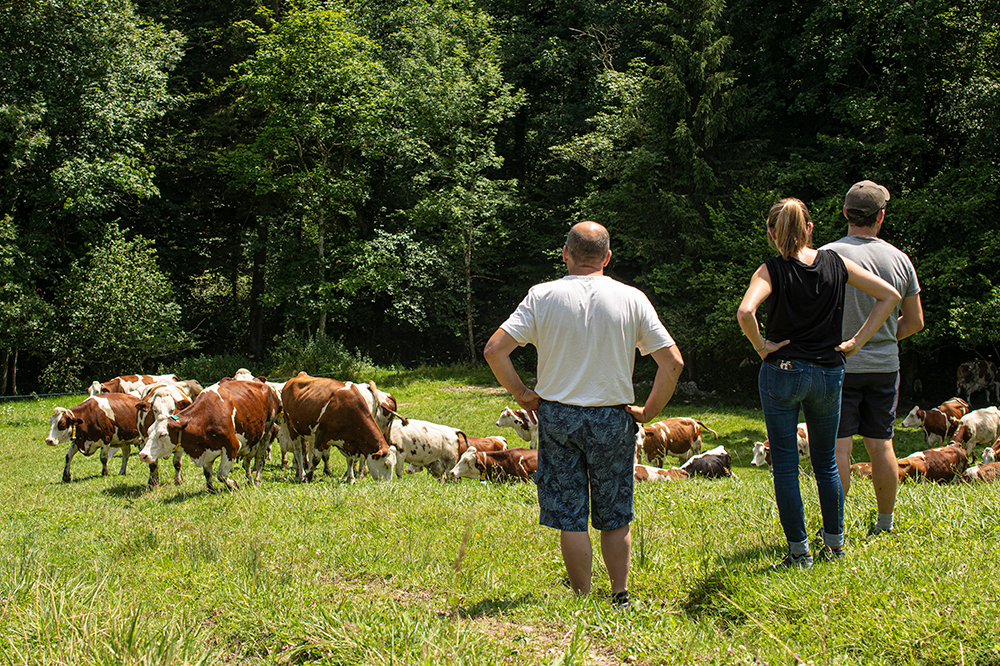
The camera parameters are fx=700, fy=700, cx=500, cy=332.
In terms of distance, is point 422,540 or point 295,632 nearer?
point 295,632

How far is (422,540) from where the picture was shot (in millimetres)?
5172

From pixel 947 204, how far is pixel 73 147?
1058 inches

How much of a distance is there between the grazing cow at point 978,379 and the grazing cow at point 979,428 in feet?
23.5

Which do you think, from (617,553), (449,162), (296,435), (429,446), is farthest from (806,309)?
(449,162)

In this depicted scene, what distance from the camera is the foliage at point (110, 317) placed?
78.0 feet

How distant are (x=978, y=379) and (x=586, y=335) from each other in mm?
19412

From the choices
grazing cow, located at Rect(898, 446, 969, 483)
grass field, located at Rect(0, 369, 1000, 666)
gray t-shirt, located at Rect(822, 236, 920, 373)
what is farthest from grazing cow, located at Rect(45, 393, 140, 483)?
grazing cow, located at Rect(898, 446, 969, 483)

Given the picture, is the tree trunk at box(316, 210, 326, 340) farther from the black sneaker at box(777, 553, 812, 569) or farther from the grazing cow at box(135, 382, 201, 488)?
the black sneaker at box(777, 553, 812, 569)

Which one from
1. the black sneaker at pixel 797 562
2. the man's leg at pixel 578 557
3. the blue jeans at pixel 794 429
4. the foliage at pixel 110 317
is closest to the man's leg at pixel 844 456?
the blue jeans at pixel 794 429

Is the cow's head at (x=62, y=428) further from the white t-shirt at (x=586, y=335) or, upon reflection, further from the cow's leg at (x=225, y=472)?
the white t-shirt at (x=586, y=335)

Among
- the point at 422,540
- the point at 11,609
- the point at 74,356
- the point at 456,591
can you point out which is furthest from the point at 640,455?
the point at 74,356

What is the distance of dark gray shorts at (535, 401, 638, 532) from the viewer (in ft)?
11.4

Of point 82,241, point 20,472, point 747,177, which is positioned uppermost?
point 747,177

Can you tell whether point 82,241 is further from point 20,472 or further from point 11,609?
point 11,609
